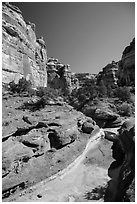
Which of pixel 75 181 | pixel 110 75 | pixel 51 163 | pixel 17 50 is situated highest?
pixel 17 50

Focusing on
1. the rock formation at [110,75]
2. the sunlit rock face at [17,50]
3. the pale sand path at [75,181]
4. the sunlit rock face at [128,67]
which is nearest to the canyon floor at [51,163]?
the pale sand path at [75,181]

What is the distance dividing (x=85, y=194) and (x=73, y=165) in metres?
3.29

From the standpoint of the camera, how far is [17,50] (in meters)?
40.2

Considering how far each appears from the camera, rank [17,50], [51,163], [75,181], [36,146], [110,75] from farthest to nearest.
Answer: [110,75] < [17,50] < [36,146] < [51,163] < [75,181]

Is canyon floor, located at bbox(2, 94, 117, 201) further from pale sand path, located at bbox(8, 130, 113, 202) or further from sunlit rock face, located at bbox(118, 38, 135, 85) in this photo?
sunlit rock face, located at bbox(118, 38, 135, 85)

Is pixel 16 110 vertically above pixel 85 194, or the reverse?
pixel 16 110

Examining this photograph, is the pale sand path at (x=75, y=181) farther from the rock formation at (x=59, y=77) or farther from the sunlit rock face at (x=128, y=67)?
the rock formation at (x=59, y=77)

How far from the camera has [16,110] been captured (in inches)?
698

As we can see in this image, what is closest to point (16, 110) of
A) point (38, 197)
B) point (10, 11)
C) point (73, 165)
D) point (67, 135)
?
point (67, 135)

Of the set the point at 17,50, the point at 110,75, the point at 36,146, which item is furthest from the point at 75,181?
the point at 110,75

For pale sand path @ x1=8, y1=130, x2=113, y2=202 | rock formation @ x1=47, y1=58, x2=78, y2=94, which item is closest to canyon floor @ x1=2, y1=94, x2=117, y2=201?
pale sand path @ x1=8, y1=130, x2=113, y2=202

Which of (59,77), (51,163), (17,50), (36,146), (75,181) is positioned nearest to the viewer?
(75,181)

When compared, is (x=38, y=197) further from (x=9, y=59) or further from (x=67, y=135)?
(x=9, y=59)

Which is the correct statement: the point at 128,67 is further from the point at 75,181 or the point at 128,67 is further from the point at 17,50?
the point at 75,181
